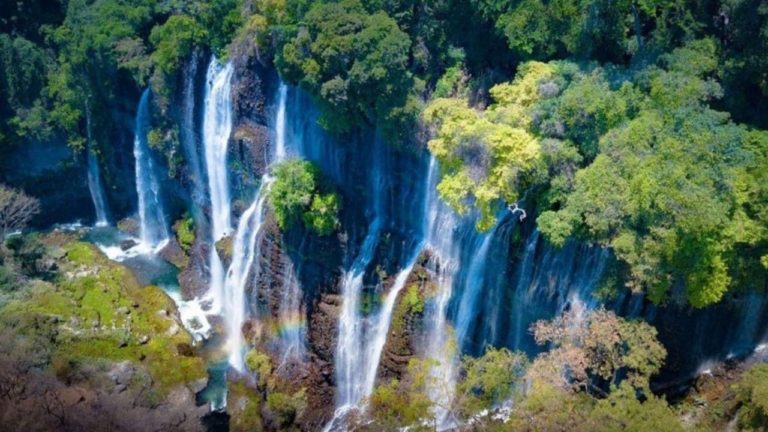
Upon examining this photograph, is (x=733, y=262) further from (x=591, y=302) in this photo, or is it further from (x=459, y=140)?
(x=459, y=140)

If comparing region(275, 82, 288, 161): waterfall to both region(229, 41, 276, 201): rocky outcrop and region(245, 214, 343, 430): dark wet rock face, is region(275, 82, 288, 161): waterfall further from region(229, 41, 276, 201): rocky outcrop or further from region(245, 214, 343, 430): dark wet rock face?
region(245, 214, 343, 430): dark wet rock face

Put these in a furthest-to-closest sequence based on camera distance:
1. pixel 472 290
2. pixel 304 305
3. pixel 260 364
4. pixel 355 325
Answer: pixel 260 364 → pixel 304 305 → pixel 355 325 → pixel 472 290

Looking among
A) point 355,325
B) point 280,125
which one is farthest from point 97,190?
point 355,325

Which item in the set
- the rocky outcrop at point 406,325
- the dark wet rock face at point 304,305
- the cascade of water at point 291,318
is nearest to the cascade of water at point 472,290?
the rocky outcrop at point 406,325

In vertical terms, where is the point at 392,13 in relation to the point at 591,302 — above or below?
above

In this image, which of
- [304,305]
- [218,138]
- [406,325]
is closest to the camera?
[406,325]

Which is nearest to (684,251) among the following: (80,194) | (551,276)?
(551,276)

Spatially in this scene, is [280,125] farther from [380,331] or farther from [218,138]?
[380,331]

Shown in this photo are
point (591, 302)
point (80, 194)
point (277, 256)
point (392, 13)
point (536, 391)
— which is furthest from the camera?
point (80, 194)
